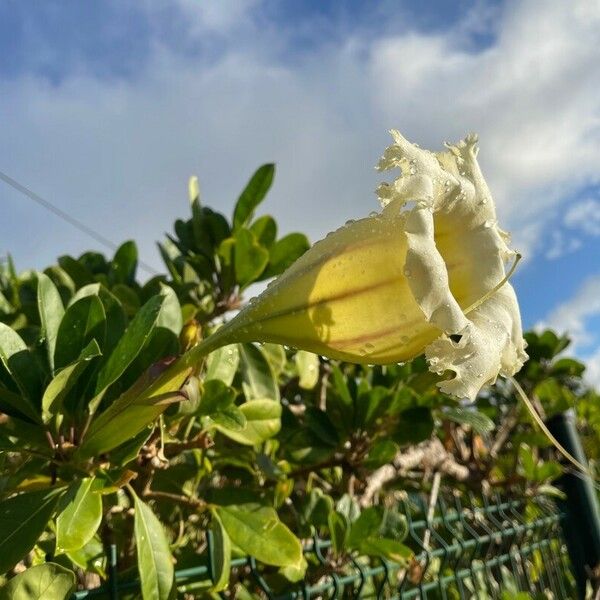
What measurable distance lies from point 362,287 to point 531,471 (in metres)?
1.40

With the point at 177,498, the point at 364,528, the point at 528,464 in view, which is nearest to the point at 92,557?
the point at 177,498

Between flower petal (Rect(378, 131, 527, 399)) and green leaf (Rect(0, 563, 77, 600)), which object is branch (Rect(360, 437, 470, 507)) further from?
green leaf (Rect(0, 563, 77, 600))

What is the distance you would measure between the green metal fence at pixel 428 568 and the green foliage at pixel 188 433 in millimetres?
27

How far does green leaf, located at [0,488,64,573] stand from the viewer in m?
0.79

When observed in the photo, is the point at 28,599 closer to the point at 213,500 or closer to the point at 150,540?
the point at 150,540

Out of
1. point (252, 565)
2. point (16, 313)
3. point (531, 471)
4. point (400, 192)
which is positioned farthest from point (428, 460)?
point (400, 192)

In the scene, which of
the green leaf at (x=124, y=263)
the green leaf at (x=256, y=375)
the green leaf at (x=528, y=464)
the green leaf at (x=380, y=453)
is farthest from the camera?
the green leaf at (x=528, y=464)

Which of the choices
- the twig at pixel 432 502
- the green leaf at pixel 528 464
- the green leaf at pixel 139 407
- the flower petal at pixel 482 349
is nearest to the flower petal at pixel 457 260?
the flower petal at pixel 482 349

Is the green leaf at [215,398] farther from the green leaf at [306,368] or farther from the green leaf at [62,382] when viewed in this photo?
the green leaf at [306,368]

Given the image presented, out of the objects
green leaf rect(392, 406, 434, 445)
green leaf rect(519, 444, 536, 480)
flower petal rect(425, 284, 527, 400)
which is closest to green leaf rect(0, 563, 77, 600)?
flower petal rect(425, 284, 527, 400)

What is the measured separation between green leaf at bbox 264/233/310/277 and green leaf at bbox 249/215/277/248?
0.09 feet

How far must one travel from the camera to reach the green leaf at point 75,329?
925 mm

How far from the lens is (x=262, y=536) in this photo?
104cm

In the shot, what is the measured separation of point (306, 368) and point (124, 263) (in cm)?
50
